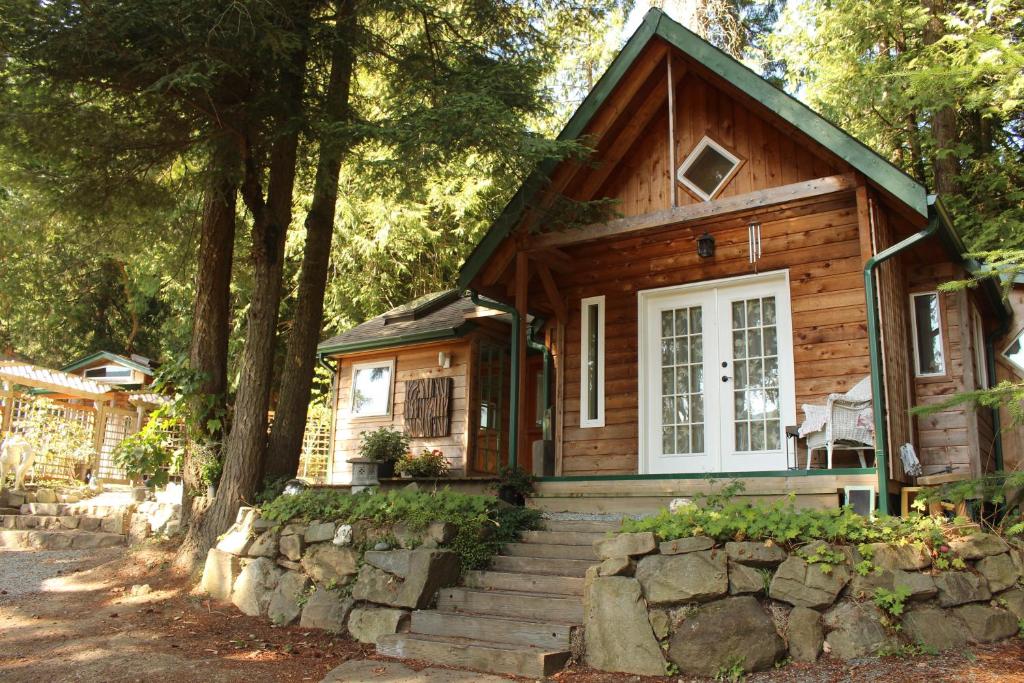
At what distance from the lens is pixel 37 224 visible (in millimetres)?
10547

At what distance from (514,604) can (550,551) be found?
0.89 metres

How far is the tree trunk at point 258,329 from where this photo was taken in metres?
8.57

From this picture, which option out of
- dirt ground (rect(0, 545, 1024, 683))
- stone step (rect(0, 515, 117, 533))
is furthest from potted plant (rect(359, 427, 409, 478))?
stone step (rect(0, 515, 117, 533))

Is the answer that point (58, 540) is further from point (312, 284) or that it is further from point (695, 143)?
point (695, 143)

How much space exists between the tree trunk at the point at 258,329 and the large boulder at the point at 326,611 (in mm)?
1890

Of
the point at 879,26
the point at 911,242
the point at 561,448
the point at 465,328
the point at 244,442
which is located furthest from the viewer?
the point at 879,26

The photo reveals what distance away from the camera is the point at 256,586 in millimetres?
7488

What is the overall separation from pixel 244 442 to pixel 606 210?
465 centimetres

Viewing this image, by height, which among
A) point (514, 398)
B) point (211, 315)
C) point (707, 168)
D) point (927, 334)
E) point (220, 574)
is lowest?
point (220, 574)

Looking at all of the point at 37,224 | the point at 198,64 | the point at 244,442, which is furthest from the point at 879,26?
A: the point at 37,224

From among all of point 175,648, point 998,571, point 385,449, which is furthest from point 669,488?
point 385,449

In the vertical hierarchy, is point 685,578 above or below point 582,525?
below

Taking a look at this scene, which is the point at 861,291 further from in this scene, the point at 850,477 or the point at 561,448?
the point at 561,448

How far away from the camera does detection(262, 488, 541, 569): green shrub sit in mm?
6938
